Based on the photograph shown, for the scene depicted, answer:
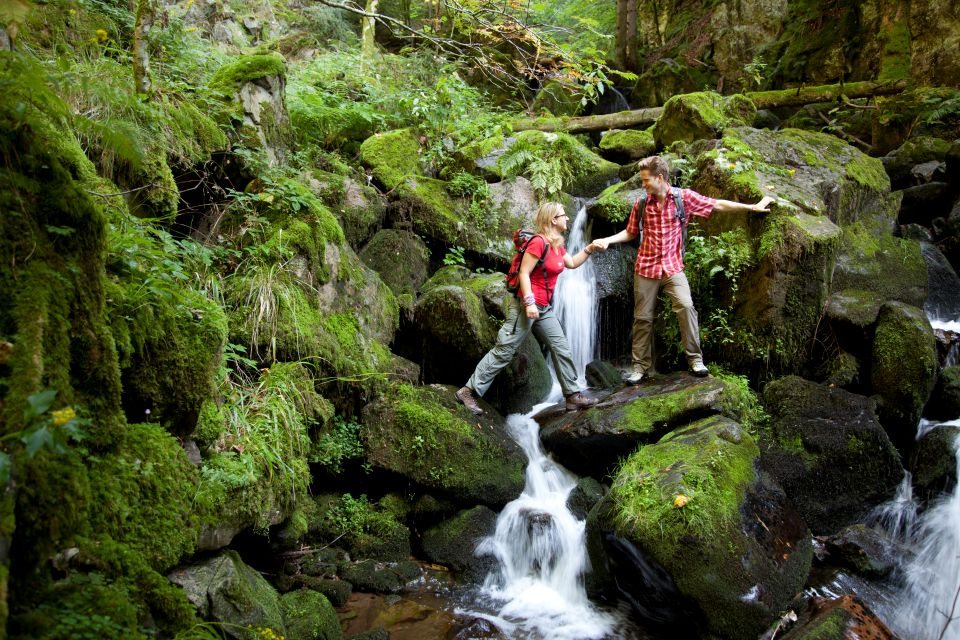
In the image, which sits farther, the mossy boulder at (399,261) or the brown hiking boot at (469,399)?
the mossy boulder at (399,261)

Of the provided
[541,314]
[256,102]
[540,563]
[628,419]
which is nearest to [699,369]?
[628,419]

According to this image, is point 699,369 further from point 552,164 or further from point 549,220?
point 552,164

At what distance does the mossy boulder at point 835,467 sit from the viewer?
582cm

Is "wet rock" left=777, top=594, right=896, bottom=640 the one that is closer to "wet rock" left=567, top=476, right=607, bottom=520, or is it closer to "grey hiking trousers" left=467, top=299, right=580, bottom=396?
"wet rock" left=567, top=476, right=607, bottom=520

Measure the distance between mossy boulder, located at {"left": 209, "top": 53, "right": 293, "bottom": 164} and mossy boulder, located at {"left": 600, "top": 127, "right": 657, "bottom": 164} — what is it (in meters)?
6.78

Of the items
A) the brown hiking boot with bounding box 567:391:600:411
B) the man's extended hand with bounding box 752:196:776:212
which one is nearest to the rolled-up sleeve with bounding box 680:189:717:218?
the man's extended hand with bounding box 752:196:776:212

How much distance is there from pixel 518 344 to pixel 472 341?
70cm

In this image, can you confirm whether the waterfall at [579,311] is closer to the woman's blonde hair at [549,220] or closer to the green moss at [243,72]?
the woman's blonde hair at [549,220]

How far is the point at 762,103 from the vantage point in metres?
13.5

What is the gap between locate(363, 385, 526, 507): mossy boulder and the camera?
5.69 m

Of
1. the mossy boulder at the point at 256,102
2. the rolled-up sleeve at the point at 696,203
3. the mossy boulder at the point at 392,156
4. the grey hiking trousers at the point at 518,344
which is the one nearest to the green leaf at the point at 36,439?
the grey hiking trousers at the point at 518,344

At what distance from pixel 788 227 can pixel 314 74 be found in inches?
335

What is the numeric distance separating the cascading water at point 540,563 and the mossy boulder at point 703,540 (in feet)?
1.05

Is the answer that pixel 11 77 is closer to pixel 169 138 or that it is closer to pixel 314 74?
pixel 169 138
